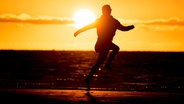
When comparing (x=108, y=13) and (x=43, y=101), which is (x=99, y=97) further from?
(x=108, y=13)

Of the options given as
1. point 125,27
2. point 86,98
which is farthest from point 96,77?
point 86,98

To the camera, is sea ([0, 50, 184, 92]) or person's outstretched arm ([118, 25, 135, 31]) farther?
sea ([0, 50, 184, 92])

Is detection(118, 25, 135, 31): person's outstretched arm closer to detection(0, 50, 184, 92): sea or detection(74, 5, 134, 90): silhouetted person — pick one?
detection(74, 5, 134, 90): silhouetted person

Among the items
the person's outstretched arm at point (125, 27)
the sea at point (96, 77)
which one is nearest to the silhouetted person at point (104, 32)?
the person's outstretched arm at point (125, 27)

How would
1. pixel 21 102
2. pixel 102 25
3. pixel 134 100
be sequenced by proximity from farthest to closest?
pixel 102 25
pixel 134 100
pixel 21 102

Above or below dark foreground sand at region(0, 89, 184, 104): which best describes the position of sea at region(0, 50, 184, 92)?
above

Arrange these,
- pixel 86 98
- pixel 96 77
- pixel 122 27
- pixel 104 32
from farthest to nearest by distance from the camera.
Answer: pixel 96 77 < pixel 122 27 < pixel 104 32 < pixel 86 98

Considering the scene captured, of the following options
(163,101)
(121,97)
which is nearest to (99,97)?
(121,97)

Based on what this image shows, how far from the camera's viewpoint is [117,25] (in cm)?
1316

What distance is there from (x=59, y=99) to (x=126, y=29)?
3.50 metres

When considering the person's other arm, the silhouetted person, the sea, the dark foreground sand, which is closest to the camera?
the dark foreground sand

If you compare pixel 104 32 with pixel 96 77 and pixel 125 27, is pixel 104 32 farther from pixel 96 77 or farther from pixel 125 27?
pixel 96 77

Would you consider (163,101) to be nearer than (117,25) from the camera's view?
Yes

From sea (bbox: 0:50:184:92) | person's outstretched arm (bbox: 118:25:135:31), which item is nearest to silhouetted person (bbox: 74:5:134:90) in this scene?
person's outstretched arm (bbox: 118:25:135:31)
